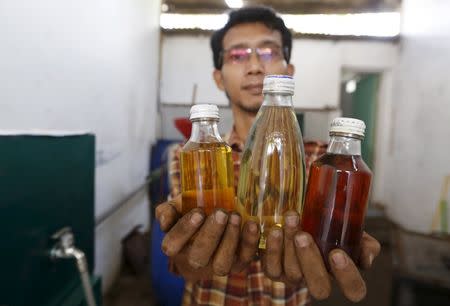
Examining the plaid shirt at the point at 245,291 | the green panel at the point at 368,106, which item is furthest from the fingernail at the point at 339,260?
the green panel at the point at 368,106

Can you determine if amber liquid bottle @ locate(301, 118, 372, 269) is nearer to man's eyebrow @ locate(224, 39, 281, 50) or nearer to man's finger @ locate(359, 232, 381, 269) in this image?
man's finger @ locate(359, 232, 381, 269)

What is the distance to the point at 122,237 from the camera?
2.21 m

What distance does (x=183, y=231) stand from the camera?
403mm

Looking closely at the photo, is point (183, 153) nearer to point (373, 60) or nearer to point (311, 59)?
point (311, 59)

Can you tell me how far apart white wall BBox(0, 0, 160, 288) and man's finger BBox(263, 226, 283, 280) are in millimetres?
825

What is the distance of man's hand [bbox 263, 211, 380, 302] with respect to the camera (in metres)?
0.37

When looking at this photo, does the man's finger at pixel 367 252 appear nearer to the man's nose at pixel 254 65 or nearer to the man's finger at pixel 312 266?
the man's finger at pixel 312 266

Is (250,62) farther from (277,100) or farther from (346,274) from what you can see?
(346,274)

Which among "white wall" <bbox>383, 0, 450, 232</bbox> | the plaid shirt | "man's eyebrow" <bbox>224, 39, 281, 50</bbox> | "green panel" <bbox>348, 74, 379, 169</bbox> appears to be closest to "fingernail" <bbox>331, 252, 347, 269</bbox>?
the plaid shirt

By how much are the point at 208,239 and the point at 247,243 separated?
51 mm

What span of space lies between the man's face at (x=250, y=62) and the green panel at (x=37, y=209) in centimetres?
49

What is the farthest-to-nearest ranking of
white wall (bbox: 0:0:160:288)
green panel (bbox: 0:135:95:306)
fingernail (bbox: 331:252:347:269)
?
1. white wall (bbox: 0:0:160:288)
2. green panel (bbox: 0:135:95:306)
3. fingernail (bbox: 331:252:347:269)

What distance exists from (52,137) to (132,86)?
160cm

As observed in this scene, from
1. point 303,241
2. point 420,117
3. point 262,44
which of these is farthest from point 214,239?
point 420,117
